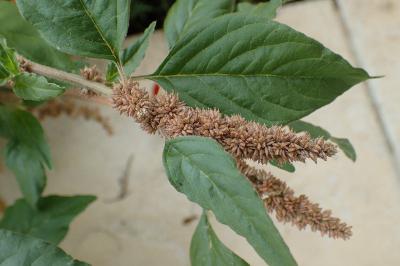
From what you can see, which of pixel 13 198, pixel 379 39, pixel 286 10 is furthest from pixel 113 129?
pixel 379 39

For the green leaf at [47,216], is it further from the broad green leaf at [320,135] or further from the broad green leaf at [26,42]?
the broad green leaf at [320,135]

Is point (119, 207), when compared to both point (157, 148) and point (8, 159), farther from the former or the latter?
point (8, 159)

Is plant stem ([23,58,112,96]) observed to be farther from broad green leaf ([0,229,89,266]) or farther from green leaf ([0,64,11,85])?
broad green leaf ([0,229,89,266])

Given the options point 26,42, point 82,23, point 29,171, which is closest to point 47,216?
point 29,171

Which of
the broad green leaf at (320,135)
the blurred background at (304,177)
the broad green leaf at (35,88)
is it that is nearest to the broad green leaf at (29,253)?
the broad green leaf at (35,88)

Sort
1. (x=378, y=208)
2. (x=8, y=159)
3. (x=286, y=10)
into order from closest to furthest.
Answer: (x=8, y=159) < (x=378, y=208) < (x=286, y=10)
